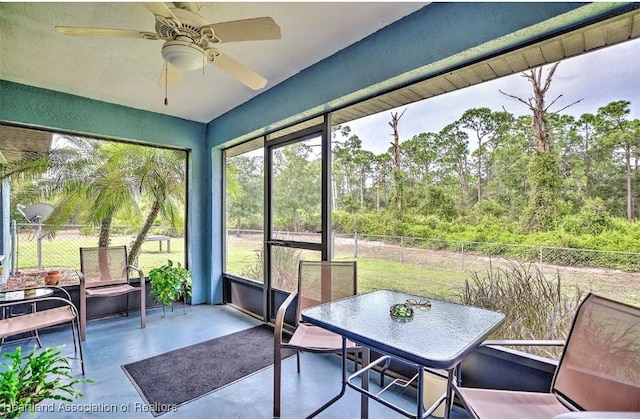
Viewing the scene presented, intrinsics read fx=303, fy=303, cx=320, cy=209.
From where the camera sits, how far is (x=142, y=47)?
101 inches

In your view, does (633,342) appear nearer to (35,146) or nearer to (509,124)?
(509,124)

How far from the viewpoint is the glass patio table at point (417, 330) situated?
1.25 metres

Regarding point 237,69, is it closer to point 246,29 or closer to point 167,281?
point 246,29

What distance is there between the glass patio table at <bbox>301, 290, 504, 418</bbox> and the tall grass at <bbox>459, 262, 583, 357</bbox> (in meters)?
0.40

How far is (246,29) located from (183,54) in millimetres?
411

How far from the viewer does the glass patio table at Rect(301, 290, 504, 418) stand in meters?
1.25

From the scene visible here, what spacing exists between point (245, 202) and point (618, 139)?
3.87 meters

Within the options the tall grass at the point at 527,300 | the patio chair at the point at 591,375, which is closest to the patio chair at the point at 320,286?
the tall grass at the point at 527,300

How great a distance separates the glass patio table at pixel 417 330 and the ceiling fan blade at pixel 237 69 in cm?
169

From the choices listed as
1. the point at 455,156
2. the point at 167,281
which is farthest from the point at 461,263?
the point at 167,281

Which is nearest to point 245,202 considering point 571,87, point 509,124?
point 509,124

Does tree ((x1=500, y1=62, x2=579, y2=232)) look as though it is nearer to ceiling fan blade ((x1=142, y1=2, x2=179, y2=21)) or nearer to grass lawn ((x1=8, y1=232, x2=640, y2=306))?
grass lawn ((x1=8, y1=232, x2=640, y2=306))

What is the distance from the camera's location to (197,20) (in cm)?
167

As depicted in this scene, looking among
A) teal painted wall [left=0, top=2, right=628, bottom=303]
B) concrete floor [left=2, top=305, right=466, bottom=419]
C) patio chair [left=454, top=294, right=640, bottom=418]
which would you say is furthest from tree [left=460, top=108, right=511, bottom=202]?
concrete floor [left=2, top=305, right=466, bottom=419]
